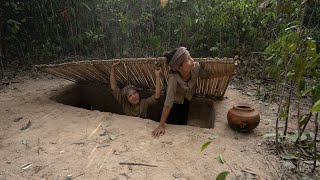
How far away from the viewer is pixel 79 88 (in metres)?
5.16

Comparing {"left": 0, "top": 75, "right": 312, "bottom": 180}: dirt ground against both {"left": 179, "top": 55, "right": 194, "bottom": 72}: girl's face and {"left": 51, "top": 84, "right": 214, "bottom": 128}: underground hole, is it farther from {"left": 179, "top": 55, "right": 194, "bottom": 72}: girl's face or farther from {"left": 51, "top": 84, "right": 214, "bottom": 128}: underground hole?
{"left": 179, "top": 55, "right": 194, "bottom": 72}: girl's face

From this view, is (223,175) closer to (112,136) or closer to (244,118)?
(244,118)

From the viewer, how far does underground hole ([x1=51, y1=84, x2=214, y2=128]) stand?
439 centimetres

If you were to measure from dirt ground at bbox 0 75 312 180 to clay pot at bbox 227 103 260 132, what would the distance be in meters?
0.11

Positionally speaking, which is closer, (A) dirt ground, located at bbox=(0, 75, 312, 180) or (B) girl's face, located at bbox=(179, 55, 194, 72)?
(A) dirt ground, located at bbox=(0, 75, 312, 180)

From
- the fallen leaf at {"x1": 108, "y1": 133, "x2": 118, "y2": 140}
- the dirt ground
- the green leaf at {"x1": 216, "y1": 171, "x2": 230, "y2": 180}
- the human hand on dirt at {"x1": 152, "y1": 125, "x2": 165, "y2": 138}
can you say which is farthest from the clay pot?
the fallen leaf at {"x1": 108, "y1": 133, "x2": 118, "y2": 140}

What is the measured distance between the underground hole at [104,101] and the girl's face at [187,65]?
3.34 feet

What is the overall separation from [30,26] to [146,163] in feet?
17.6

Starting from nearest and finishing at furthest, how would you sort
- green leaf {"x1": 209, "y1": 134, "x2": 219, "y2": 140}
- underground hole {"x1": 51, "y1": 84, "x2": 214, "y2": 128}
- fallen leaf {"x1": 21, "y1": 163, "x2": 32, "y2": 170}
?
fallen leaf {"x1": 21, "y1": 163, "x2": 32, "y2": 170} < green leaf {"x1": 209, "y1": 134, "x2": 219, "y2": 140} < underground hole {"x1": 51, "y1": 84, "x2": 214, "y2": 128}

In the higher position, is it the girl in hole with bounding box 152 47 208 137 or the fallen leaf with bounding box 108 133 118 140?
the girl in hole with bounding box 152 47 208 137

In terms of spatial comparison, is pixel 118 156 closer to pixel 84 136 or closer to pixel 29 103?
pixel 84 136

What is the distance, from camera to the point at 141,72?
13.5ft

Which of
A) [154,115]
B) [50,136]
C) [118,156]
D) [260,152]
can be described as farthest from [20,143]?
[260,152]

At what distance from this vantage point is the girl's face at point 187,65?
131 inches
